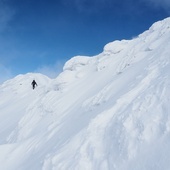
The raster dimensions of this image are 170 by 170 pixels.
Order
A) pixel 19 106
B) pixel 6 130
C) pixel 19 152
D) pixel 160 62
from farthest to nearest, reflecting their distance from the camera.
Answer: pixel 19 106, pixel 6 130, pixel 19 152, pixel 160 62

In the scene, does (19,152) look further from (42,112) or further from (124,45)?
(124,45)

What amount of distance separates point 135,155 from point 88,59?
2478cm

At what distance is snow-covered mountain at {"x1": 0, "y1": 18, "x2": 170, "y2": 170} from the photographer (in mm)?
9984

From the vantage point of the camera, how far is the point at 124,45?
2925 centimetres

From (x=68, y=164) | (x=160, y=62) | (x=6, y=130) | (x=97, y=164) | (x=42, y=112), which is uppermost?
(x=6, y=130)

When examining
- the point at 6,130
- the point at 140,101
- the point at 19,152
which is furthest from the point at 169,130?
the point at 6,130

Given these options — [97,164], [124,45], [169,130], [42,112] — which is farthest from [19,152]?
[124,45]

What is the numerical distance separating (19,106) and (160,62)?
25.2 m

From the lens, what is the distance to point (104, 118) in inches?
522

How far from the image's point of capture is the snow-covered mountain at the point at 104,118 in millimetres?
9984

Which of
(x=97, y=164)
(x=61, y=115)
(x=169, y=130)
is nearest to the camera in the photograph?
(x=169, y=130)

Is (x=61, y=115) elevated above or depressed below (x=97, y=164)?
above

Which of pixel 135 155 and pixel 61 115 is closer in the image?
pixel 135 155

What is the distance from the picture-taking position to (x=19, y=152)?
18.2 meters
